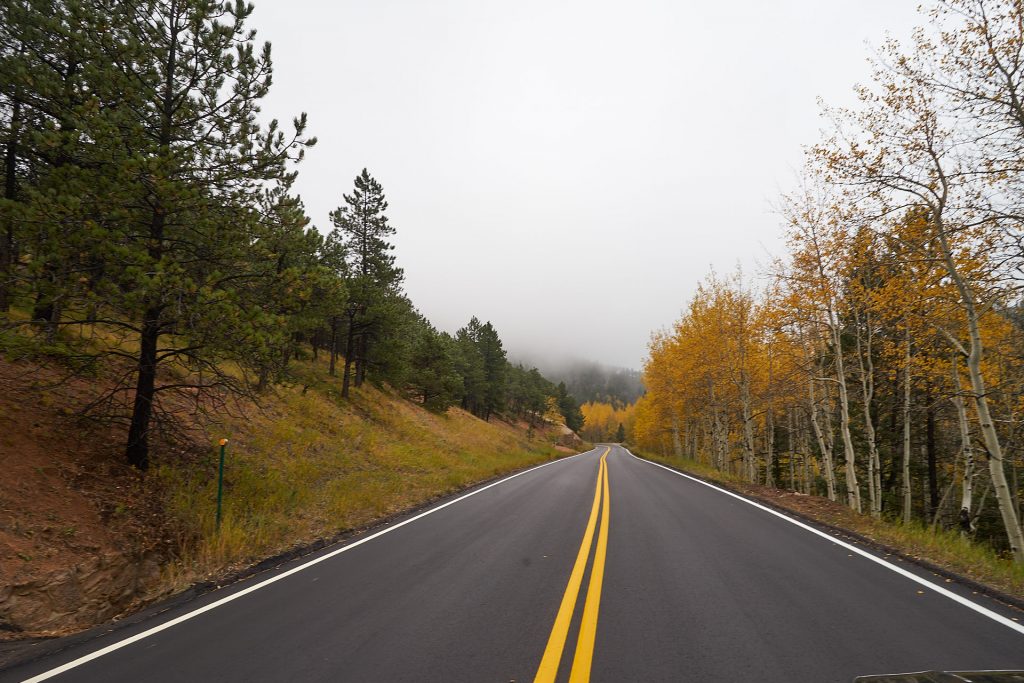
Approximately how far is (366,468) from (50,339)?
31.8 ft

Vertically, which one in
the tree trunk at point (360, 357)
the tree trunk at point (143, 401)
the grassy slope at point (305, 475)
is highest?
the tree trunk at point (360, 357)

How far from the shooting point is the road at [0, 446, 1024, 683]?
11.3 feet

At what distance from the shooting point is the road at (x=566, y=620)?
3.44 metres

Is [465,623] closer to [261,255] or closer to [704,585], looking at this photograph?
[704,585]

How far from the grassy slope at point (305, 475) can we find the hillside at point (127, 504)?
41 millimetres

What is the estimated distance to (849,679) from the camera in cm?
321

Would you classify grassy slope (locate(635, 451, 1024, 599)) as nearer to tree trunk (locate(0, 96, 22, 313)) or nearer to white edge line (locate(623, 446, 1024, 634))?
white edge line (locate(623, 446, 1024, 634))

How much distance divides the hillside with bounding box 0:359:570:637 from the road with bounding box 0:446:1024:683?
1395mm

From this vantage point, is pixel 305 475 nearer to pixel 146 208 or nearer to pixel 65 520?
pixel 65 520

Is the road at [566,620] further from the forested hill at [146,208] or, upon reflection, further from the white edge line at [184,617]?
the forested hill at [146,208]

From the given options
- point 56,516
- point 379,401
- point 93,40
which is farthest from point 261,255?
point 379,401

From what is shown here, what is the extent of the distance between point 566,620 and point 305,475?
1007 centimetres

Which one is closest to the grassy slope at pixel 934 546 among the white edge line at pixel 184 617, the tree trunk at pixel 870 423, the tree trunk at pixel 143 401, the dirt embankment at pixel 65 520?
the tree trunk at pixel 870 423

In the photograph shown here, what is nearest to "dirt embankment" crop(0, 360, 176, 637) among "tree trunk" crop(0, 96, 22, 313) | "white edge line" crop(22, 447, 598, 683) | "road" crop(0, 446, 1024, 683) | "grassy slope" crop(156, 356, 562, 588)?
"grassy slope" crop(156, 356, 562, 588)
